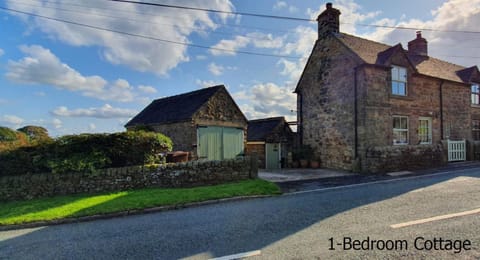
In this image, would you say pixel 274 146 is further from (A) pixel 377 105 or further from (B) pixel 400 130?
(B) pixel 400 130

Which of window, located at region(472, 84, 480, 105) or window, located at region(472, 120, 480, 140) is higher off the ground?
window, located at region(472, 84, 480, 105)

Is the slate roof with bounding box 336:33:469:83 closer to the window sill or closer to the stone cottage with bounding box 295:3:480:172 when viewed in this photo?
the stone cottage with bounding box 295:3:480:172

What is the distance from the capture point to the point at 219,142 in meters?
16.5

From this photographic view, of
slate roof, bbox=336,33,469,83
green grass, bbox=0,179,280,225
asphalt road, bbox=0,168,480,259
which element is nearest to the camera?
asphalt road, bbox=0,168,480,259

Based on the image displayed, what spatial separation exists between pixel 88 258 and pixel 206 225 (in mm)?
2383

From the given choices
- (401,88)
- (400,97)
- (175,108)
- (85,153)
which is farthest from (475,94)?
(85,153)


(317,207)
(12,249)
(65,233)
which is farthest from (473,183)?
(12,249)

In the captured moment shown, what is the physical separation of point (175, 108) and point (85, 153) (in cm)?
927

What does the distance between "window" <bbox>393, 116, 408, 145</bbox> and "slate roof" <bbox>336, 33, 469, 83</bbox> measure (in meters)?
3.71

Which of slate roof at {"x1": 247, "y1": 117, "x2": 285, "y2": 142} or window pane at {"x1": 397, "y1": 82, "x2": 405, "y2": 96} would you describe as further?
slate roof at {"x1": 247, "y1": 117, "x2": 285, "y2": 142}

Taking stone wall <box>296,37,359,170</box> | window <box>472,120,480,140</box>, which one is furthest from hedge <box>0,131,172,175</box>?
window <box>472,120,480,140</box>

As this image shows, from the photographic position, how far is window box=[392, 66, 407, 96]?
1631cm

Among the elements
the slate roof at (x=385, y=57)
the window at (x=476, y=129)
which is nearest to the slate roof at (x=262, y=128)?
the slate roof at (x=385, y=57)

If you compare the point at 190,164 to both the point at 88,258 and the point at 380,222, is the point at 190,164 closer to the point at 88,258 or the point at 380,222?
the point at 88,258
